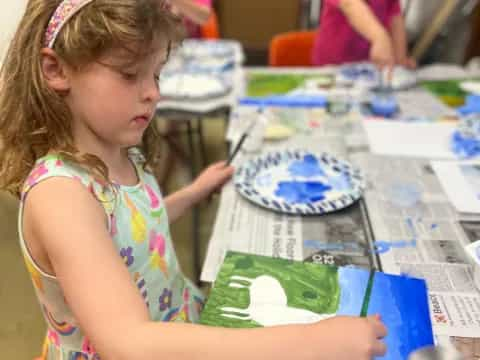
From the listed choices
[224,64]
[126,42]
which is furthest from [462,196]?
[224,64]

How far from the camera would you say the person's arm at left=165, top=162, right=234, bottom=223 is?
101 centimetres

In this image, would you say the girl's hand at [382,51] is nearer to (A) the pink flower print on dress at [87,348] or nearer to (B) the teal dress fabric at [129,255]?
(B) the teal dress fabric at [129,255]

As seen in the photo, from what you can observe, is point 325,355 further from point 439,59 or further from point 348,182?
point 439,59

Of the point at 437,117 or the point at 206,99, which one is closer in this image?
the point at 437,117

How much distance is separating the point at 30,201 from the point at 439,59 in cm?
257

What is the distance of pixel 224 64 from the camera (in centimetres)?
176

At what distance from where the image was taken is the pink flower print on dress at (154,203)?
808 millimetres

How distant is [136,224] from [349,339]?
15.2 inches

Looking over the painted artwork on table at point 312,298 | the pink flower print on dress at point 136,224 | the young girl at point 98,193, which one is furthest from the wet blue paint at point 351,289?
the pink flower print on dress at point 136,224

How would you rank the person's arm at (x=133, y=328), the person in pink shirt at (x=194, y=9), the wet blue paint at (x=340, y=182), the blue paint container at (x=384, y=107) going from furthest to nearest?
the person in pink shirt at (x=194, y=9) < the blue paint container at (x=384, y=107) < the wet blue paint at (x=340, y=182) < the person's arm at (x=133, y=328)

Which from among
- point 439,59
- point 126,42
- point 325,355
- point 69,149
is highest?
point 126,42

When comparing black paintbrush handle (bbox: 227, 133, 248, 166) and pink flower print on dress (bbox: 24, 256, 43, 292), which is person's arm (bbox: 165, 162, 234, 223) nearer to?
black paintbrush handle (bbox: 227, 133, 248, 166)

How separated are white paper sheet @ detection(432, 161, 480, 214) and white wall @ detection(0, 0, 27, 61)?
0.89 m

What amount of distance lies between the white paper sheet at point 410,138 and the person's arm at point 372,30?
1.01 feet
